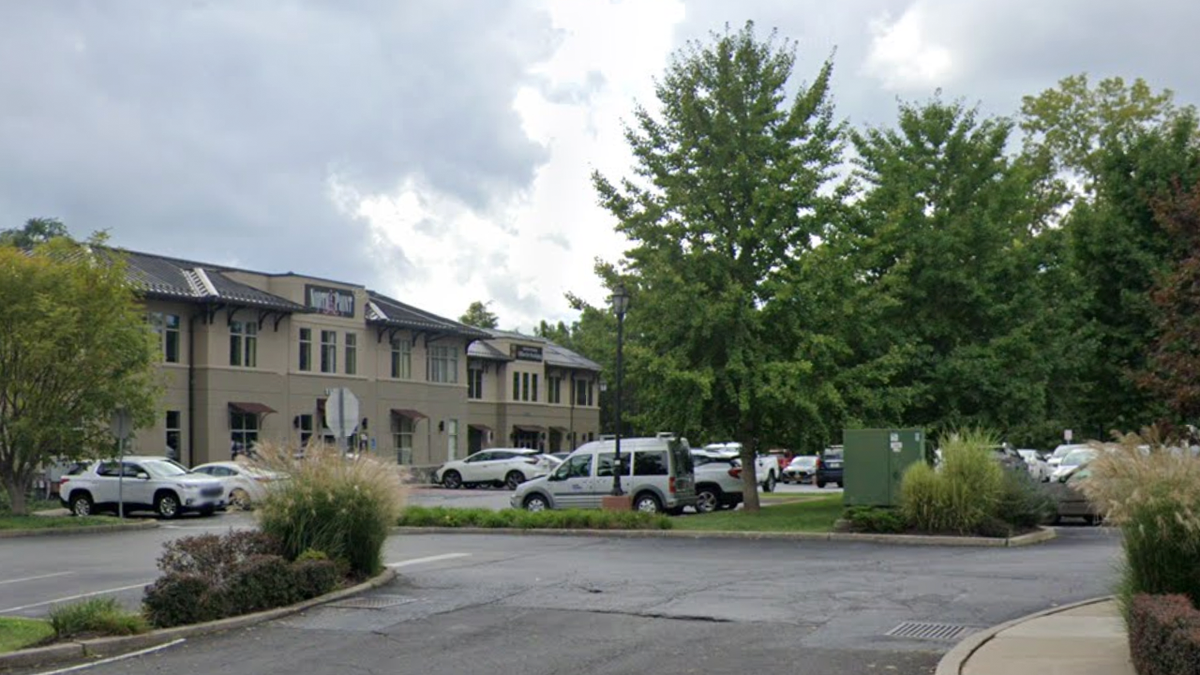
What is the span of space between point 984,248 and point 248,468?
21438mm

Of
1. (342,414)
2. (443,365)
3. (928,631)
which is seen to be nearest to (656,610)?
(928,631)

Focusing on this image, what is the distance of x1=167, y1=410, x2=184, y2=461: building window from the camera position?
158 ft

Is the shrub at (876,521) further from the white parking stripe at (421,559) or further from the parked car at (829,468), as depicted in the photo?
the parked car at (829,468)

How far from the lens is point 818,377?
2855cm

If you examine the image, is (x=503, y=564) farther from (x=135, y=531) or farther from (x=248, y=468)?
(x=135, y=531)

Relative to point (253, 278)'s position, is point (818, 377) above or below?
below

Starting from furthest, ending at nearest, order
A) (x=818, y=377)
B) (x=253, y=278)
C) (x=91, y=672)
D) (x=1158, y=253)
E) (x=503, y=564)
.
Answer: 1. (x=253, y=278)
2. (x=1158, y=253)
3. (x=818, y=377)
4. (x=503, y=564)
5. (x=91, y=672)

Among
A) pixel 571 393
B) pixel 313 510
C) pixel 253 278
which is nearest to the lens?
pixel 313 510

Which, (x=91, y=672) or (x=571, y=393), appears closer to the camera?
(x=91, y=672)

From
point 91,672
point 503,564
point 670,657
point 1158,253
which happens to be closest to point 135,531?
point 503,564

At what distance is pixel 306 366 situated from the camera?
177ft

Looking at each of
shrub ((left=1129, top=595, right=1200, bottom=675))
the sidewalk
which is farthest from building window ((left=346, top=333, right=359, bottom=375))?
shrub ((left=1129, top=595, right=1200, bottom=675))

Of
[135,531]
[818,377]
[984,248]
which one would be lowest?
[135,531]

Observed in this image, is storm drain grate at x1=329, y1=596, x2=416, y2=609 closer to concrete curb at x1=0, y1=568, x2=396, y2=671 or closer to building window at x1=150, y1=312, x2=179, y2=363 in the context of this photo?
concrete curb at x1=0, y1=568, x2=396, y2=671
